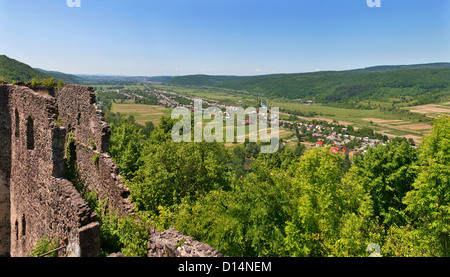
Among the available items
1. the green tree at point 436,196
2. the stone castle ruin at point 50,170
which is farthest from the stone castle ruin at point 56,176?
the green tree at point 436,196

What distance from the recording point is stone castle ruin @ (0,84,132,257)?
851 centimetres

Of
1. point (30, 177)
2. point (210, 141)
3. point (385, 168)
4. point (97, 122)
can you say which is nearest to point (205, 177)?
point (210, 141)

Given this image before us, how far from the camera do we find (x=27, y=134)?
1273 cm

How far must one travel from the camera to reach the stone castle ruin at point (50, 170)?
27.9ft

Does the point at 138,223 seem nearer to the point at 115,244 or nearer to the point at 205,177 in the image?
the point at 115,244

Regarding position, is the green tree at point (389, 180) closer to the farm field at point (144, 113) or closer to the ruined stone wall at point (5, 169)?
the ruined stone wall at point (5, 169)
